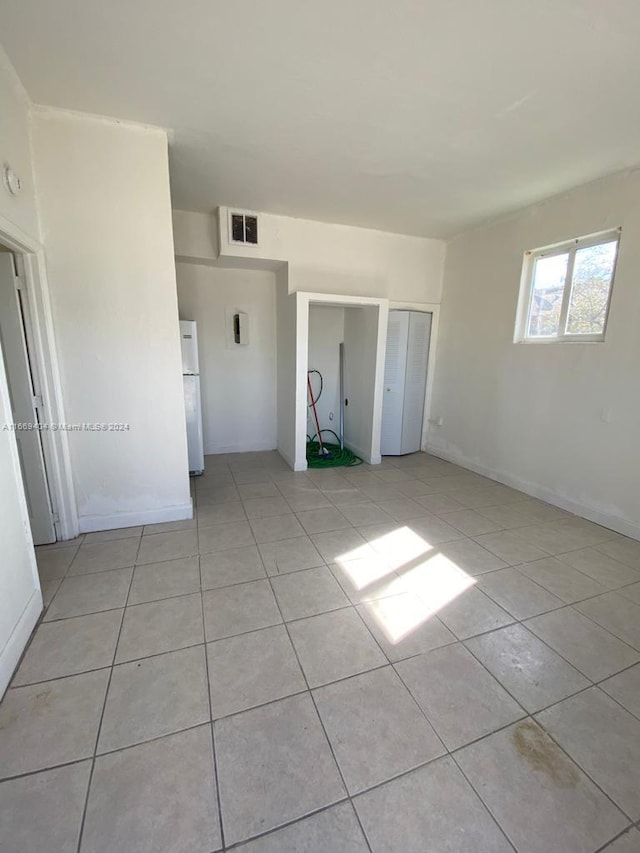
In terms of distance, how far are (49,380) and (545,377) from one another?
4243mm

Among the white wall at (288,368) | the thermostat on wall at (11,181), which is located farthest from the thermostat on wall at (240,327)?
the thermostat on wall at (11,181)

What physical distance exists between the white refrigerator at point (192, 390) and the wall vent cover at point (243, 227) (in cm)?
105

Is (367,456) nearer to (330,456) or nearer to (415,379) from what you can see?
(330,456)

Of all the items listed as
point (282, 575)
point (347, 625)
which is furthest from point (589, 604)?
point (282, 575)

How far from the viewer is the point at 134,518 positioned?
292 cm

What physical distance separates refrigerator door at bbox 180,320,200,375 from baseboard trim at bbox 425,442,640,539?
3.44 m

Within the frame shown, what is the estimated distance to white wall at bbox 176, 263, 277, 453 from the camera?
14.7ft

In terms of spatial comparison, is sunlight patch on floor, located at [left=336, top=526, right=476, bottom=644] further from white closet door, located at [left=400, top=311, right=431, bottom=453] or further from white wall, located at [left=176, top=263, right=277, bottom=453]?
white wall, located at [left=176, top=263, right=277, bottom=453]

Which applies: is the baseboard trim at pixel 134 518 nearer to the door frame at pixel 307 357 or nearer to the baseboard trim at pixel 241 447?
the door frame at pixel 307 357

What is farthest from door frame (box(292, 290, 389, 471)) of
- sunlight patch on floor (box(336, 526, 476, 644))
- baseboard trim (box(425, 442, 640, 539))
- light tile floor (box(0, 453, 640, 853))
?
sunlight patch on floor (box(336, 526, 476, 644))

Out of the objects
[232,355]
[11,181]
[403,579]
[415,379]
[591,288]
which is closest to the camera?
[11,181]

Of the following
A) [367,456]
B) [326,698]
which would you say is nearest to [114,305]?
[326,698]

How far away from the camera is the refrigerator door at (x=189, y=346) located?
377 centimetres

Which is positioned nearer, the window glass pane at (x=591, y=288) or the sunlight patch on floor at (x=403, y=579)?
the sunlight patch on floor at (x=403, y=579)
